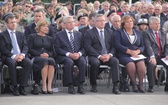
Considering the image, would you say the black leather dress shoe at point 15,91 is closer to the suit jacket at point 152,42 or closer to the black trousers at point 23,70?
the black trousers at point 23,70

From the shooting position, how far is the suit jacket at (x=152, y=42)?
13.1m

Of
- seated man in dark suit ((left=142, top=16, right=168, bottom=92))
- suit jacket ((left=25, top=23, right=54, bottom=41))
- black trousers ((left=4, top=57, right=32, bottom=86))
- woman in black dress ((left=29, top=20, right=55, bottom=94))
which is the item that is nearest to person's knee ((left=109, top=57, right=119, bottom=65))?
seated man in dark suit ((left=142, top=16, right=168, bottom=92))

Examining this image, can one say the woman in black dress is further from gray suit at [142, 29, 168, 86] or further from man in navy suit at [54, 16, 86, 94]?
gray suit at [142, 29, 168, 86]

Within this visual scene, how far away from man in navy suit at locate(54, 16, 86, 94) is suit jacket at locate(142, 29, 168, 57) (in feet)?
5.44

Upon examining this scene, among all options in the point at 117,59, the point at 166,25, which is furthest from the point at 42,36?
the point at 166,25

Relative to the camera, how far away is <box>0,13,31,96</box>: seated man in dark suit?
1176 centimetres

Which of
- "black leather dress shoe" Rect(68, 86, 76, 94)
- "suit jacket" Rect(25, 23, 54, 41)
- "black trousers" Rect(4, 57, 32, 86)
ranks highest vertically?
"suit jacket" Rect(25, 23, 54, 41)

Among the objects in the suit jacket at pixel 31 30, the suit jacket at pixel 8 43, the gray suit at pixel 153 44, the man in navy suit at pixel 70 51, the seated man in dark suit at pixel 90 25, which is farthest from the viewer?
the seated man in dark suit at pixel 90 25

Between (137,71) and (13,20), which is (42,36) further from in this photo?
(137,71)

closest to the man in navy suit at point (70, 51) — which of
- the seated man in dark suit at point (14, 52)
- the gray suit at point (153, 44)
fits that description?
the seated man in dark suit at point (14, 52)

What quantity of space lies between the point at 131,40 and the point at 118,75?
1.10 meters

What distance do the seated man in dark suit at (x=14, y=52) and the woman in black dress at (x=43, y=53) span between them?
0.23 meters

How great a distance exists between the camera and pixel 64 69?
12.2 metres

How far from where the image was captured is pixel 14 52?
1220cm
